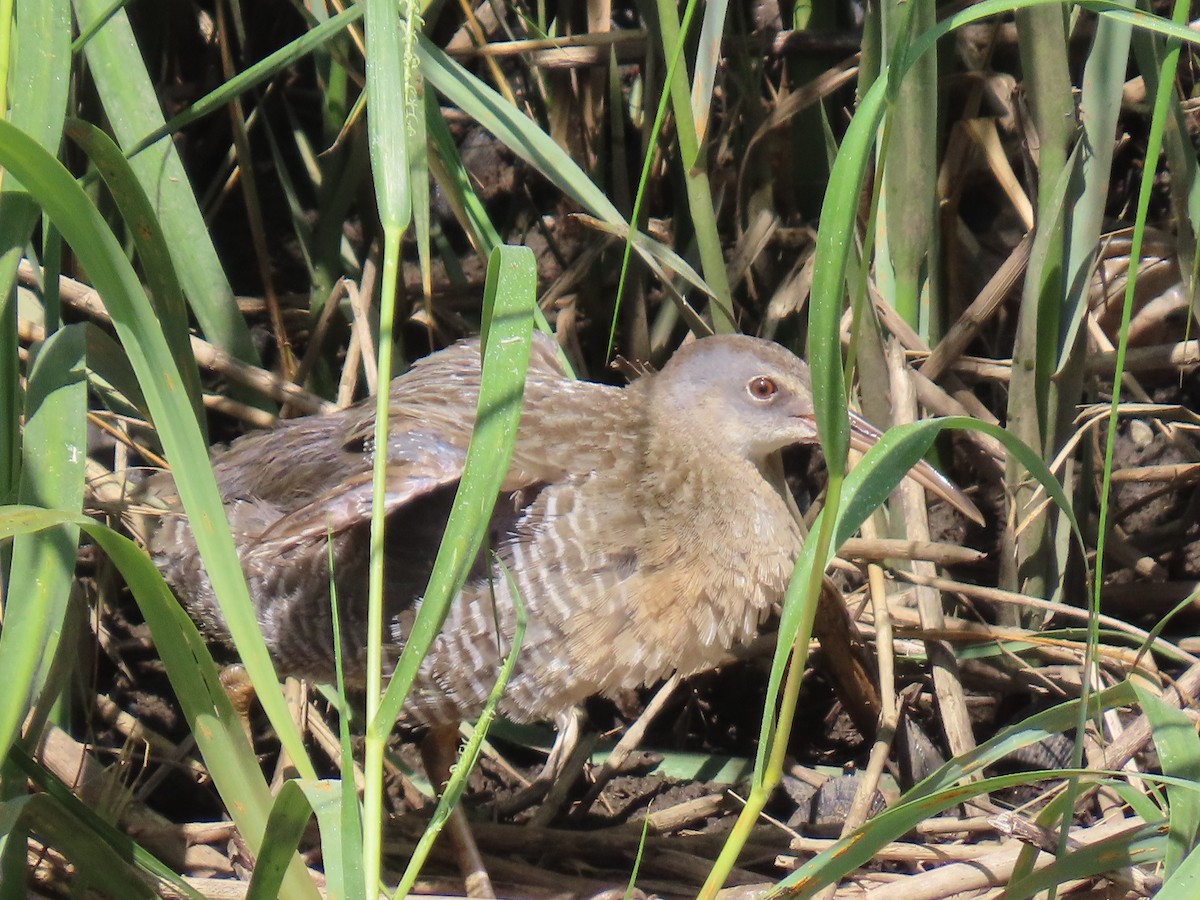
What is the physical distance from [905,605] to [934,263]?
66 centimetres

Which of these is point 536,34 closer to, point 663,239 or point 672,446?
point 663,239

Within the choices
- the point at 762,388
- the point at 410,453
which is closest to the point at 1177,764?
the point at 762,388

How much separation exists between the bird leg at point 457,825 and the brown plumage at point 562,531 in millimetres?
187

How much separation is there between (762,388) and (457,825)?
3.04 ft

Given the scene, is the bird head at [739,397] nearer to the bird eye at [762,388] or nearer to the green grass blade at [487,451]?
the bird eye at [762,388]

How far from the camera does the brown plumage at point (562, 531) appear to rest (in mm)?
2207

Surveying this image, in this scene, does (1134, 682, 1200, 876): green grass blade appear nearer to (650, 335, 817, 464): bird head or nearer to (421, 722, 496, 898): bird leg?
(650, 335, 817, 464): bird head

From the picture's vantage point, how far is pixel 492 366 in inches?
54.2

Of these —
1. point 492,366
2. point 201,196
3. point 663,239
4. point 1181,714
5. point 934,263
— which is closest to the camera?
point 492,366

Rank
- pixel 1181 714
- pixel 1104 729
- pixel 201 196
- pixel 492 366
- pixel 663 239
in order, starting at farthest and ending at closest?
pixel 201 196 → pixel 663 239 → pixel 1104 729 → pixel 1181 714 → pixel 492 366

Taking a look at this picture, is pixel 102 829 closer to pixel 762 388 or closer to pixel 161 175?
pixel 161 175

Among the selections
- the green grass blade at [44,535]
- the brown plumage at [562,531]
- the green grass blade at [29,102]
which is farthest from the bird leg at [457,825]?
the green grass blade at [29,102]

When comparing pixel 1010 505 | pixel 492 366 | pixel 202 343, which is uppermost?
pixel 492 366

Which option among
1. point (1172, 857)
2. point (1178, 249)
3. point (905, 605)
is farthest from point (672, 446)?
point (1172, 857)
